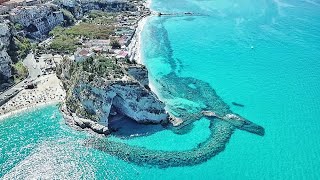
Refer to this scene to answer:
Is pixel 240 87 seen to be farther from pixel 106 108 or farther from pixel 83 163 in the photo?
pixel 83 163

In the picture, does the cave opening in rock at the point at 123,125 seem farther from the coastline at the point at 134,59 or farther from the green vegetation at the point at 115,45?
the green vegetation at the point at 115,45

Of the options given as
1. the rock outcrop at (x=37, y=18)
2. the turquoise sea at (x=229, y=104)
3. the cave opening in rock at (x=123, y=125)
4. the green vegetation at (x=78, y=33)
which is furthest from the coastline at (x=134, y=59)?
the rock outcrop at (x=37, y=18)

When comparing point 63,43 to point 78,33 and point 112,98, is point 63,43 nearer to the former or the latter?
point 78,33

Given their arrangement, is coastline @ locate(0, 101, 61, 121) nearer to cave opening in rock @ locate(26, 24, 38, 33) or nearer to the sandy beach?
the sandy beach

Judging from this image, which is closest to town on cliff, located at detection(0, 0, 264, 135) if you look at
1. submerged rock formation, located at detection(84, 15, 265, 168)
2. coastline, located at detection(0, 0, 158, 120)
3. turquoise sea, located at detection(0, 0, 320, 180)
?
coastline, located at detection(0, 0, 158, 120)

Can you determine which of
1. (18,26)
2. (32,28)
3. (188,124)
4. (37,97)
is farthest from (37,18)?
(188,124)

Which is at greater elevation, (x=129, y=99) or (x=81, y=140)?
(x=129, y=99)

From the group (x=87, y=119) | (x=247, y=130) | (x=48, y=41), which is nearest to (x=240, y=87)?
(x=247, y=130)
